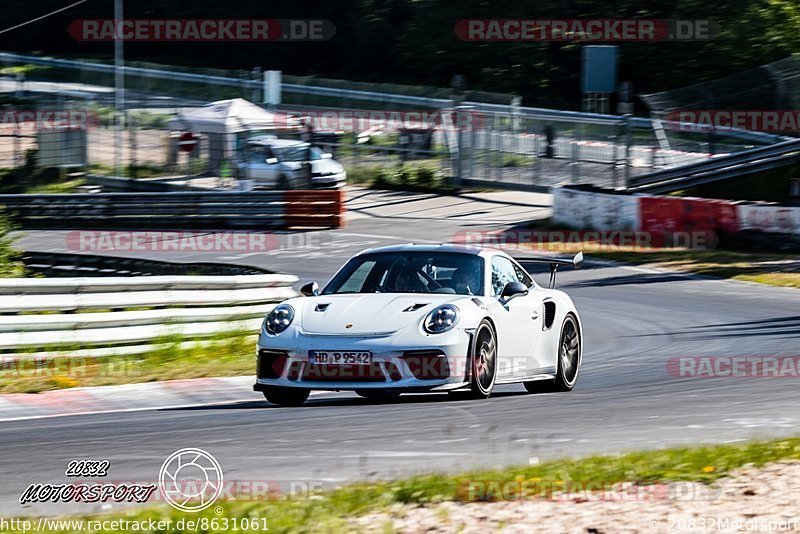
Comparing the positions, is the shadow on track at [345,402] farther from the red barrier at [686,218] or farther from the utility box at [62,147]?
the utility box at [62,147]

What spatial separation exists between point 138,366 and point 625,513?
275 inches

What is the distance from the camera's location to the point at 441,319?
8.88 m

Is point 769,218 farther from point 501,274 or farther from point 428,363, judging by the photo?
point 428,363

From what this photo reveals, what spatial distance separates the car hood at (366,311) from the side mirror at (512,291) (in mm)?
483

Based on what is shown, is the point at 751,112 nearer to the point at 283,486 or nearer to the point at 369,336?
the point at 369,336

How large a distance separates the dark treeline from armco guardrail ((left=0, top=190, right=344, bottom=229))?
88.0 feet

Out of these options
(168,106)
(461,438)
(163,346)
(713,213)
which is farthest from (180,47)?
(461,438)

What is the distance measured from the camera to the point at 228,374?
11477 mm

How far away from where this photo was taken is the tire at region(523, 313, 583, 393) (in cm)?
1038

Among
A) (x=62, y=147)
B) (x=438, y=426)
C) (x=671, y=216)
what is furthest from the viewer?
(x=62, y=147)

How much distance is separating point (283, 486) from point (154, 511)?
0.80 meters
